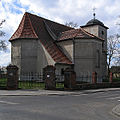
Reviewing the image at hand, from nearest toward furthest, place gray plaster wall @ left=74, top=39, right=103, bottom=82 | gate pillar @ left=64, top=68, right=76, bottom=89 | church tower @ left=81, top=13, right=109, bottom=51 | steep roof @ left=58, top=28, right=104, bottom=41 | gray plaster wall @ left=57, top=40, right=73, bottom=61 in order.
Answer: gate pillar @ left=64, top=68, right=76, bottom=89
gray plaster wall @ left=74, top=39, right=103, bottom=82
steep roof @ left=58, top=28, right=104, bottom=41
gray plaster wall @ left=57, top=40, right=73, bottom=61
church tower @ left=81, top=13, right=109, bottom=51

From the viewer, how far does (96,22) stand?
40.8 m

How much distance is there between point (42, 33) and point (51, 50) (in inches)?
171

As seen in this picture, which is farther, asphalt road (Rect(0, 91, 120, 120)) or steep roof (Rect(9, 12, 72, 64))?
steep roof (Rect(9, 12, 72, 64))

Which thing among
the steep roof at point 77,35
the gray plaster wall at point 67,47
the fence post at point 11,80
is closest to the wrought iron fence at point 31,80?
the fence post at point 11,80

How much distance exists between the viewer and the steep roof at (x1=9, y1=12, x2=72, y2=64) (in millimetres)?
31641

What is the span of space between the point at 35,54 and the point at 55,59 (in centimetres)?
386

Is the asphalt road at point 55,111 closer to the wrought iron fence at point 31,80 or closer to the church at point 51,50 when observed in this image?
the wrought iron fence at point 31,80

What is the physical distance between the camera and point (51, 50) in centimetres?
3153

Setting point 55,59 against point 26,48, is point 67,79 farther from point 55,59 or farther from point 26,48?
point 26,48

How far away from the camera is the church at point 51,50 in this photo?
31094mm

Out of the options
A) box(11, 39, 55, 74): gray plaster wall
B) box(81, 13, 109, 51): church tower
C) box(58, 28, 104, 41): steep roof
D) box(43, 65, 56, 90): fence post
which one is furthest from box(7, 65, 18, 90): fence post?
box(81, 13, 109, 51): church tower

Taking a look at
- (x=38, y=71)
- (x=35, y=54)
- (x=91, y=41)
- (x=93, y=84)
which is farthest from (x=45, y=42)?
(x=93, y=84)

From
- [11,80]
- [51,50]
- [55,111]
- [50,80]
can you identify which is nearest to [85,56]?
[51,50]

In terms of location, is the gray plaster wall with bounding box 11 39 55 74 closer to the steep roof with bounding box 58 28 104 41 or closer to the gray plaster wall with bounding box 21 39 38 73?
the gray plaster wall with bounding box 21 39 38 73
